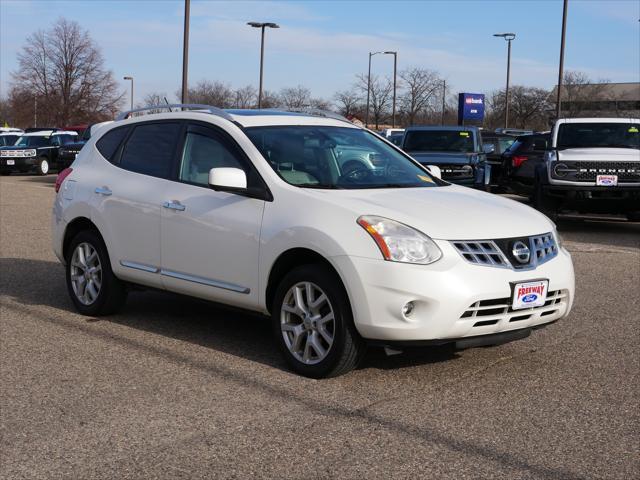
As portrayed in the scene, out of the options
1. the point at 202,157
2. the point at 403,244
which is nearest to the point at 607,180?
the point at 202,157

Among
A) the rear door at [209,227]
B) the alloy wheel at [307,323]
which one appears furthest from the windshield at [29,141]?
the alloy wheel at [307,323]

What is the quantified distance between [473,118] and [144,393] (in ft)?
183

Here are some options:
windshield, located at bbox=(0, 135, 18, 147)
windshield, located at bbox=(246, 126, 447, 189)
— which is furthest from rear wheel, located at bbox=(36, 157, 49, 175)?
windshield, located at bbox=(246, 126, 447, 189)

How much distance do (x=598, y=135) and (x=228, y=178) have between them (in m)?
10.2

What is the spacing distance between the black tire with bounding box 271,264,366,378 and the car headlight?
0.37 meters

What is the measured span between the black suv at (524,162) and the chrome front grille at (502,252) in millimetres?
9874

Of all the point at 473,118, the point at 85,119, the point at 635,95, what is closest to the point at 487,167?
the point at 473,118

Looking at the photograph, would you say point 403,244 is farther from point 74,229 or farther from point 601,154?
point 601,154

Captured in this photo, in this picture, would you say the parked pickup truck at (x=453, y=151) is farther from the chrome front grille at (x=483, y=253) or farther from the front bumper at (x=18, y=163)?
the front bumper at (x=18, y=163)

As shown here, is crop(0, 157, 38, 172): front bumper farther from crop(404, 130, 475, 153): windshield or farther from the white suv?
the white suv

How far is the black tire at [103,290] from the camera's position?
282 inches

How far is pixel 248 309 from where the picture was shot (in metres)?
6.03

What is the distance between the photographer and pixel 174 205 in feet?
21.2

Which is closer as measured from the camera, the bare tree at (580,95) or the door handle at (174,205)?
the door handle at (174,205)
